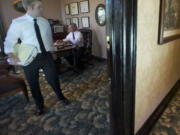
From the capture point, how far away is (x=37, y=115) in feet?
6.23

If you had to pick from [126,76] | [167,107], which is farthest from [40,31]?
[167,107]

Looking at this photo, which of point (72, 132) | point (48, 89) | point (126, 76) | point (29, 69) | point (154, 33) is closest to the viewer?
point (126, 76)

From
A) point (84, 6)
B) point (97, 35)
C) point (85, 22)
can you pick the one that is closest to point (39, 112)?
point (97, 35)

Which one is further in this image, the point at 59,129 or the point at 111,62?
the point at 59,129

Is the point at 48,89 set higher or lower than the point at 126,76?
lower

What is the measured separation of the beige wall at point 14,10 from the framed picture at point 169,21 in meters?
4.64

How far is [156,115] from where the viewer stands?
1654 millimetres

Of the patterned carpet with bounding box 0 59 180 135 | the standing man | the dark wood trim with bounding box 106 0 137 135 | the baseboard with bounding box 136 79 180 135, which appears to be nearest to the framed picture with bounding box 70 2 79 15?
the patterned carpet with bounding box 0 59 180 135

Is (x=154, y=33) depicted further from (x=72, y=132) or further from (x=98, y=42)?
(x=98, y=42)

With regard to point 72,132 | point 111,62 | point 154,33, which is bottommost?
point 72,132

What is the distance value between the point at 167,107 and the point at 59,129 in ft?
5.08

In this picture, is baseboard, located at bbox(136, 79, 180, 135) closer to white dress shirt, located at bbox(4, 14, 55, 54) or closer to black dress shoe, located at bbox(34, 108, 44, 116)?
black dress shoe, located at bbox(34, 108, 44, 116)

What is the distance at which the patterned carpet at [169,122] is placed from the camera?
1.49 m

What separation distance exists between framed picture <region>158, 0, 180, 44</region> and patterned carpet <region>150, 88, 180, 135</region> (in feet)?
3.26
